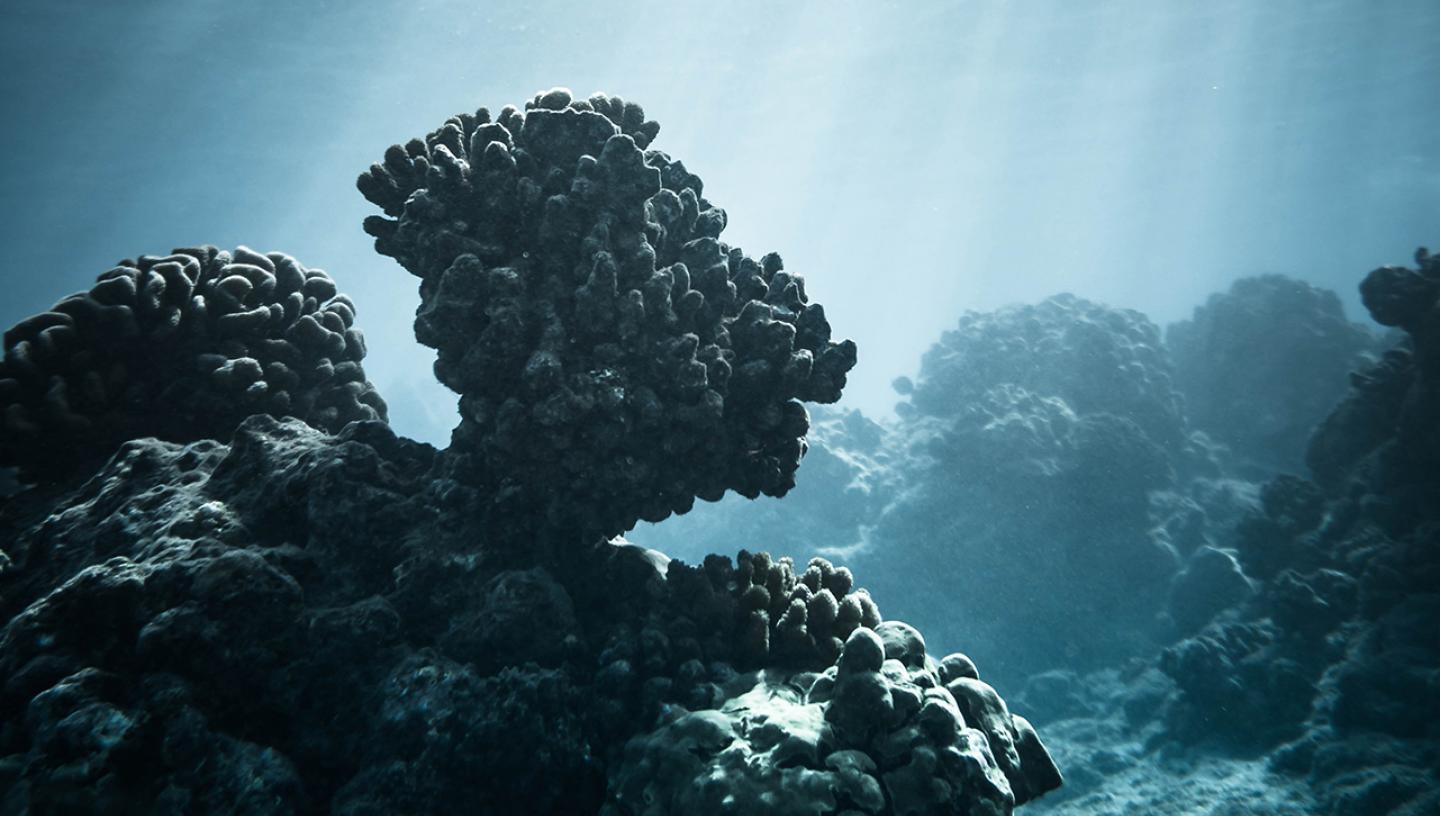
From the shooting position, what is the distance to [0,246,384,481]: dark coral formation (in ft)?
17.9

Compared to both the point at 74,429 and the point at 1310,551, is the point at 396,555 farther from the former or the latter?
the point at 1310,551

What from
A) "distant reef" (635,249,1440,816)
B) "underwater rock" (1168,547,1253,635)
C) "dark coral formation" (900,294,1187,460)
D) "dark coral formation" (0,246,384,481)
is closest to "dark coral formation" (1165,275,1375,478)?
"distant reef" (635,249,1440,816)

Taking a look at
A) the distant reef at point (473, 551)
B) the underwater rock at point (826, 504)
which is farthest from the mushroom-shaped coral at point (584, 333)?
the underwater rock at point (826, 504)

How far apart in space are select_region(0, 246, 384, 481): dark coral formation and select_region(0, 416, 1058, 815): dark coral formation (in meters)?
0.83

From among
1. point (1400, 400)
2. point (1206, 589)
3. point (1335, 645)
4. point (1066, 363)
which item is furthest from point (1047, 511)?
point (1400, 400)

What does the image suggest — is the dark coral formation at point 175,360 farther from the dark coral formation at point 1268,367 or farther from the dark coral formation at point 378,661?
the dark coral formation at point 1268,367

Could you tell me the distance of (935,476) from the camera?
75.8ft

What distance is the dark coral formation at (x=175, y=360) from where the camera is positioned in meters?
5.47

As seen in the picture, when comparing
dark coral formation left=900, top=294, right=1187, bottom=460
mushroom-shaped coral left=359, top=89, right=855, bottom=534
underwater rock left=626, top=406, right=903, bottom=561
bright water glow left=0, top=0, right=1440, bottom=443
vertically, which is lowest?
mushroom-shaped coral left=359, top=89, right=855, bottom=534

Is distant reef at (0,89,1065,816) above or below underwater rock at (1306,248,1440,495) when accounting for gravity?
below

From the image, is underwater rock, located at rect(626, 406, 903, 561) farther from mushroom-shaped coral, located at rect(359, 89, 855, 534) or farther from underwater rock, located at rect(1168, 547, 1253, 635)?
mushroom-shaped coral, located at rect(359, 89, 855, 534)

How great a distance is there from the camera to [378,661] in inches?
172

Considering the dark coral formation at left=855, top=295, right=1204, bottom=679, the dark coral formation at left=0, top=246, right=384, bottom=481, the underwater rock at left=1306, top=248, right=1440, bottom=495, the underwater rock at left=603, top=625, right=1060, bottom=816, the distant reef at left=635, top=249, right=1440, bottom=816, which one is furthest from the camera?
the dark coral formation at left=855, top=295, right=1204, bottom=679

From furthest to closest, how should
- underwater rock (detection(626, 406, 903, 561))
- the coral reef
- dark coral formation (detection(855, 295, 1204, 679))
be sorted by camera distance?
underwater rock (detection(626, 406, 903, 561))
dark coral formation (detection(855, 295, 1204, 679))
the coral reef
